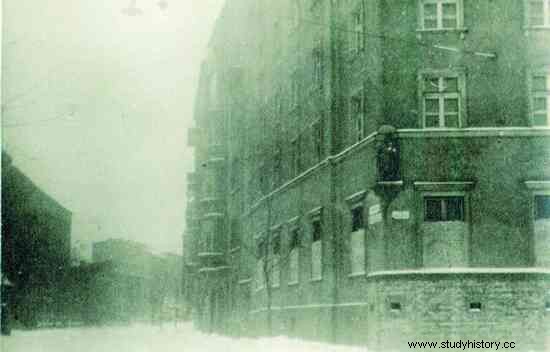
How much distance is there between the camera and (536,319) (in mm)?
25797

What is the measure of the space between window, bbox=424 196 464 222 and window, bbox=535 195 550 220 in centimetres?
212

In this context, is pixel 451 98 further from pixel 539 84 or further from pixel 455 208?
pixel 455 208

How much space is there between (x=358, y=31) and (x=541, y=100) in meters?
6.60

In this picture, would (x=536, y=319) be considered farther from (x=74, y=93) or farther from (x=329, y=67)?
(x=74, y=93)

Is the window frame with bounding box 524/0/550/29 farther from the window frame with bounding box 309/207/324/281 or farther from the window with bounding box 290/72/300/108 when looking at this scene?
the window with bounding box 290/72/300/108

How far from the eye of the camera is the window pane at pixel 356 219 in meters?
30.9

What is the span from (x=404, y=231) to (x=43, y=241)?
45.0 meters

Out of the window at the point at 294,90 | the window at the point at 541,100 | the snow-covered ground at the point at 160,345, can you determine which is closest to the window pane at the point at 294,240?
the snow-covered ground at the point at 160,345

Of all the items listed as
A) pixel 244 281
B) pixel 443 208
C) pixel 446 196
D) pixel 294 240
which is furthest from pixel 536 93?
pixel 244 281

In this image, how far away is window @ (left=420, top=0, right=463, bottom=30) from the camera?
28791mm

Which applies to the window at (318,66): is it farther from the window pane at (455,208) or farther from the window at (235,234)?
the window at (235,234)

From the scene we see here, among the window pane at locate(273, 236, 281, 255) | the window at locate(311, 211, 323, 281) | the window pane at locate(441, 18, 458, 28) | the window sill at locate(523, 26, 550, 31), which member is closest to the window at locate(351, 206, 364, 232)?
the window at locate(311, 211, 323, 281)

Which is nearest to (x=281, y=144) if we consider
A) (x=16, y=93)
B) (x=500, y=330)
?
(x=500, y=330)

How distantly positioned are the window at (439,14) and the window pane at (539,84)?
284 centimetres
